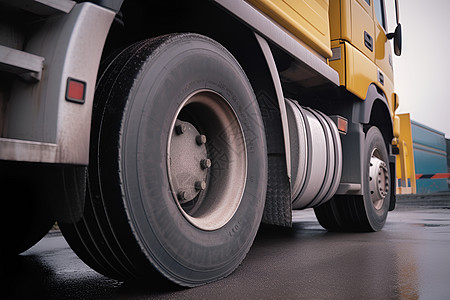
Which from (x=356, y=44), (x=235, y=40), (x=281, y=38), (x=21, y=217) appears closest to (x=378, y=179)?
(x=356, y=44)

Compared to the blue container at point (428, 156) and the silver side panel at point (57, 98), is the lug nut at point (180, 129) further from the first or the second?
the blue container at point (428, 156)

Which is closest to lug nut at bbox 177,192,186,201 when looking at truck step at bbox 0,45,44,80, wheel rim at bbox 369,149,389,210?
truck step at bbox 0,45,44,80

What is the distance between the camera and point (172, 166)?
5.92 ft

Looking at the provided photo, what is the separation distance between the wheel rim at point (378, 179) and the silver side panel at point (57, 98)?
3168 mm

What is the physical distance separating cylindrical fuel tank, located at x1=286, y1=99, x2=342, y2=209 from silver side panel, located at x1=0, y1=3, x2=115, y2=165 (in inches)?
65.0

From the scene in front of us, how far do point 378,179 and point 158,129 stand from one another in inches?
116

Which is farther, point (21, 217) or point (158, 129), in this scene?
point (21, 217)

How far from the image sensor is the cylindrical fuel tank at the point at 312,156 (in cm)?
271

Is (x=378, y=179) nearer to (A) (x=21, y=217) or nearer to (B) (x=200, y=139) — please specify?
(B) (x=200, y=139)

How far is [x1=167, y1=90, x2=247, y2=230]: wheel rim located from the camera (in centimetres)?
184

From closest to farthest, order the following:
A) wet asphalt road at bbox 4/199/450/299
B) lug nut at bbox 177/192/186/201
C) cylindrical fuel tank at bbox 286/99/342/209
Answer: wet asphalt road at bbox 4/199/450/299 < lug nut at bbox 177/192/186/201 < cylindrical fuel tank at bbox 286/99/342/209

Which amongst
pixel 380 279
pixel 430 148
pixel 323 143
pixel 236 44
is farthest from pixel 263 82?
pixel 430 148

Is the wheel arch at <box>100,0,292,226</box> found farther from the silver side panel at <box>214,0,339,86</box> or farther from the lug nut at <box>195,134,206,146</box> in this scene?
the lug nut at <box>195,134,206,146</box>

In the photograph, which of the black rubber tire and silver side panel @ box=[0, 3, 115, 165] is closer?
silver side panel @ box=[0, 3, 115, 165]
